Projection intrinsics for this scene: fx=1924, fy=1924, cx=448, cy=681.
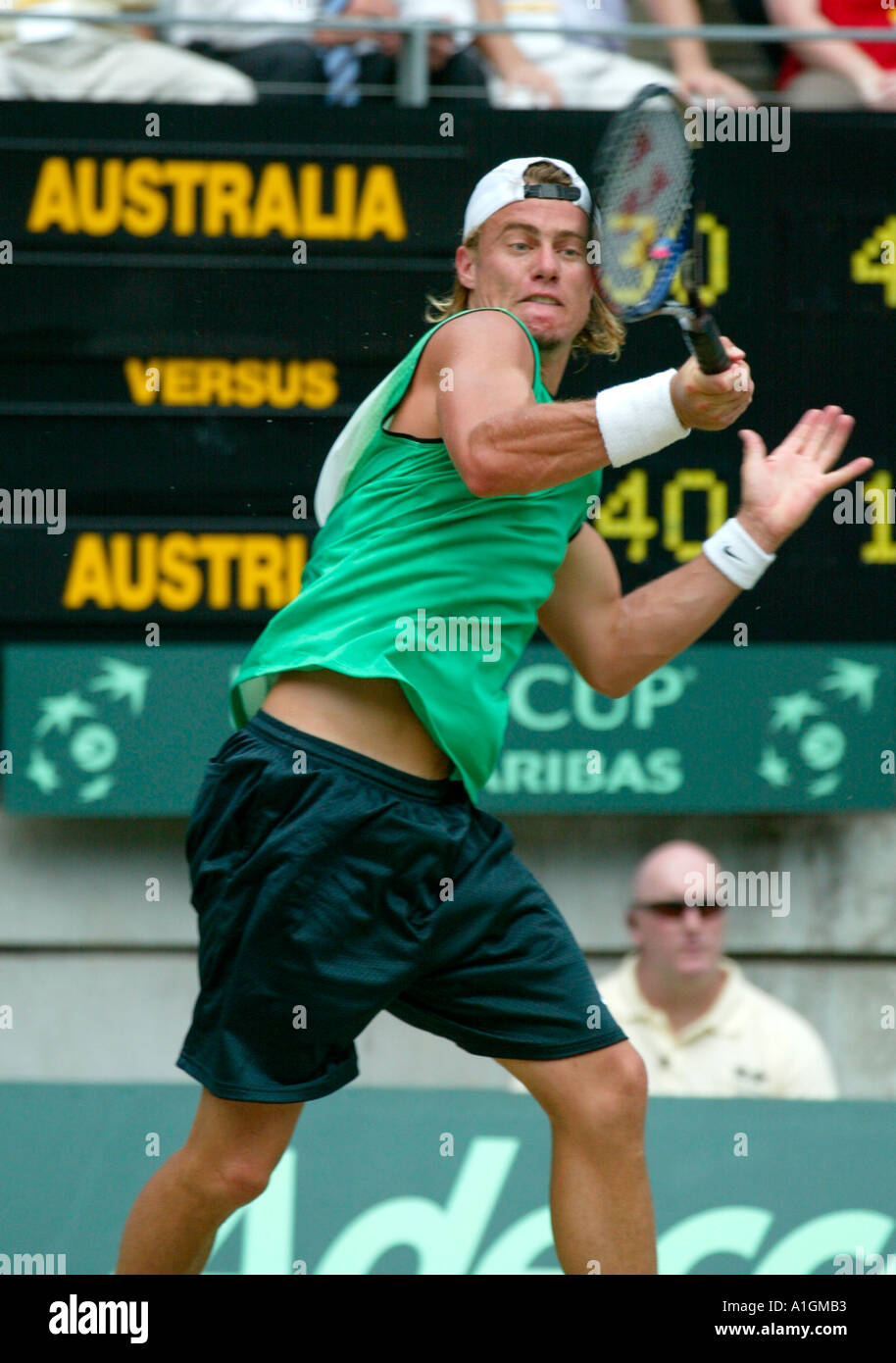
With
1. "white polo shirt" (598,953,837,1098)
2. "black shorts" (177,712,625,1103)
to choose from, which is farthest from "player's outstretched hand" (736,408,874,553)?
"white polo shirt" (598,953,837,1098)

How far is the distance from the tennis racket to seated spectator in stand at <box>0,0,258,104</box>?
8.34 ft

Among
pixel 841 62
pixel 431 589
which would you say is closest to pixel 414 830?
pixel 431 589

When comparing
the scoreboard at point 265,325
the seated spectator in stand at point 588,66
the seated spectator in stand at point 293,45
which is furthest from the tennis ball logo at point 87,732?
the seated spectator in stand at point 588,66

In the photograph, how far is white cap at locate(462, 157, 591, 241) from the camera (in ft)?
9.47

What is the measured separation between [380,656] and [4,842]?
10.3 feet

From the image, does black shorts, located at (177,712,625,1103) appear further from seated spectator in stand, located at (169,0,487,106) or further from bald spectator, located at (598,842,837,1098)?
seated spectator in stand, located at (169,0,487,106)

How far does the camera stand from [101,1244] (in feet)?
12.4

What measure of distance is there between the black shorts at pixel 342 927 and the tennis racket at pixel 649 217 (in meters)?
0.76

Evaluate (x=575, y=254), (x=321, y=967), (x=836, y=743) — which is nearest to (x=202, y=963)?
(x=321, y=967)

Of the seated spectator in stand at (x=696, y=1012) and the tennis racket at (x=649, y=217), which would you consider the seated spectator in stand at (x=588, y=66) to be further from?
the tennis racket at (x=649, y=217)
